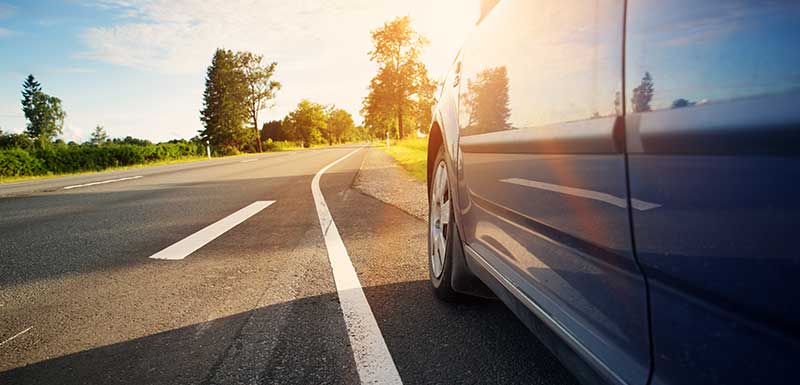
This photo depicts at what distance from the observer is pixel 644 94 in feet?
2.97

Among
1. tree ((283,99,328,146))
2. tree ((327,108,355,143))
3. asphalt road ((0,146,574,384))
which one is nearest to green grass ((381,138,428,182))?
asphalt road ((0,146,574,384))

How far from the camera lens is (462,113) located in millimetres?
2342

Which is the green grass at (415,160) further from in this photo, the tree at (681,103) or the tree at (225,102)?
the tree at (225,102)

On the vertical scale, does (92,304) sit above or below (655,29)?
below

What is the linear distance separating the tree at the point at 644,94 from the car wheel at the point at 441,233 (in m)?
1.57

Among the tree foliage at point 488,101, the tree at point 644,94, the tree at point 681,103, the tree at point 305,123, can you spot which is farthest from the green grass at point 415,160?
the tree at point 305,123

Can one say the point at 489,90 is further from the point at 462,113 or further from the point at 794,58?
the point at 794,58

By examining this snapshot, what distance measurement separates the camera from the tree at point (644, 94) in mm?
883

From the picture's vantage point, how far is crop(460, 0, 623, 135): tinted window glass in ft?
3.44

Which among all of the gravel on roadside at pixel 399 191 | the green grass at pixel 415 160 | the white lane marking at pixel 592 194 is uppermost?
the white lane marking at pixel 592 194

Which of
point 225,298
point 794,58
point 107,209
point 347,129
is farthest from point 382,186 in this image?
point 347,129

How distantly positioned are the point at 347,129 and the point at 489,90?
13721cm

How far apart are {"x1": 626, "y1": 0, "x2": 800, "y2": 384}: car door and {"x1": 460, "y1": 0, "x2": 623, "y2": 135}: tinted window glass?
3.9 inches

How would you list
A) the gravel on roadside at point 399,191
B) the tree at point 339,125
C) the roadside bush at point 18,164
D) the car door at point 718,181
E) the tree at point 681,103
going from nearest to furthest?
the car door at point 718,181
the tree at point 681,103
the gravel on roadside at point 399,191
the roadside bush at point 18,164
the tree at point 339,125
